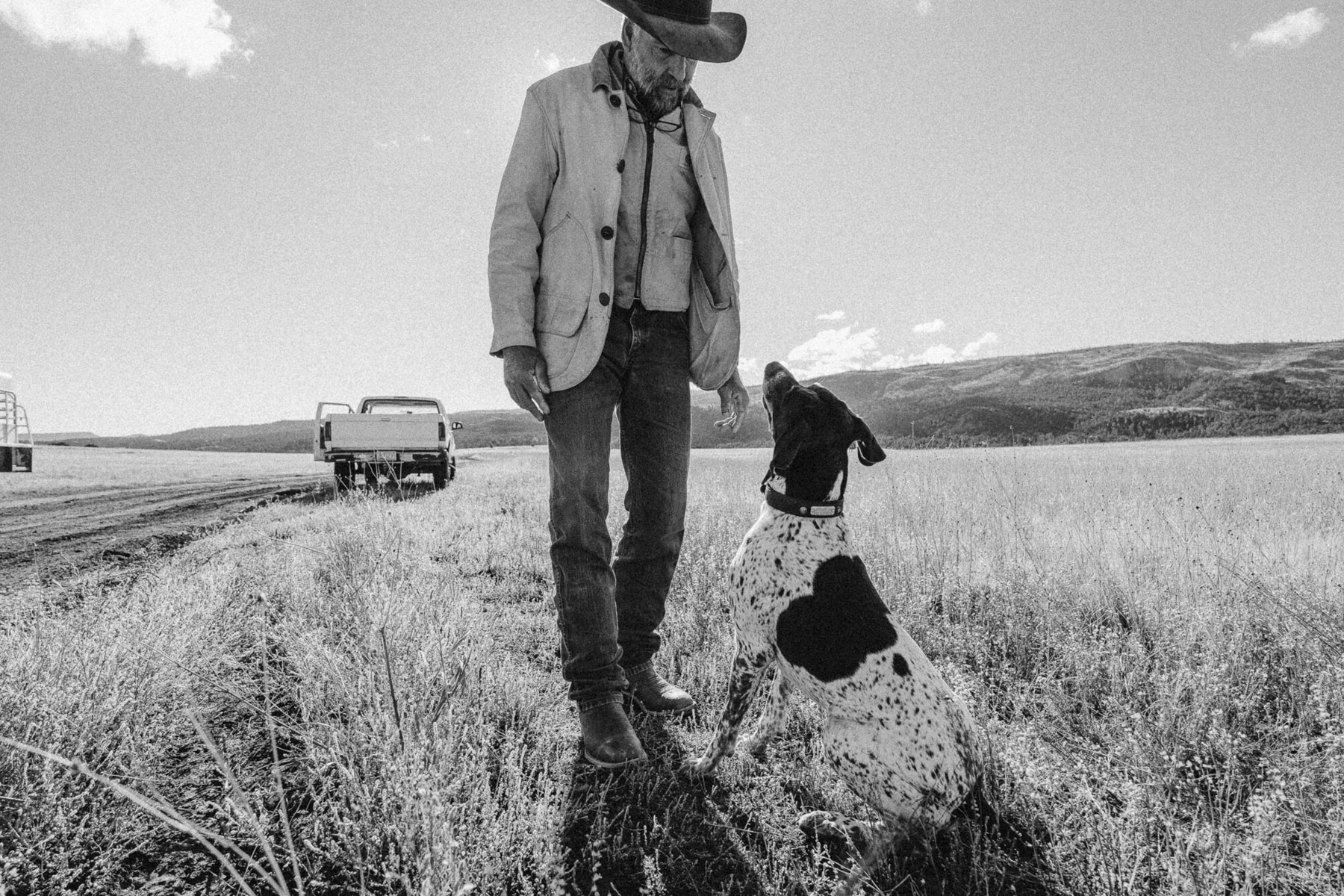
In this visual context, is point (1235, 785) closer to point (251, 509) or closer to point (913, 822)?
point (913, 822)

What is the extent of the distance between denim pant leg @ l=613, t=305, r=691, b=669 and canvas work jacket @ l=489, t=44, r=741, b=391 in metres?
0.30

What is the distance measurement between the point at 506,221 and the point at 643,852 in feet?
7.34

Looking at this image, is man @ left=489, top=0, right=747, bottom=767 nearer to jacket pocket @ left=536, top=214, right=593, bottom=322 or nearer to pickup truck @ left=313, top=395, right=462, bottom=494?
jacket pocket @ left=536, top=214, right=593, bottom=322

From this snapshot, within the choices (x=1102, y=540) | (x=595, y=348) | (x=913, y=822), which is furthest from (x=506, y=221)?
(x=1102, y=540)

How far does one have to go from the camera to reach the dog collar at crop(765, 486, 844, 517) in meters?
2.44

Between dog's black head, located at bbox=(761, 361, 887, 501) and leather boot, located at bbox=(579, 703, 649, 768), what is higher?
dog's black head, located at bbox=(761, 361, 887, 501)

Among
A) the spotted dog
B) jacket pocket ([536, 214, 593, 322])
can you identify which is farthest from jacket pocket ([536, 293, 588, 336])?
the spotted dog

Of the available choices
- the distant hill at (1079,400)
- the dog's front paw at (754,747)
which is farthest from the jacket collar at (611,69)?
the distant hill at (1079,400)

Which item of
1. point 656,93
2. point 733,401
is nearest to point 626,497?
point 733,401

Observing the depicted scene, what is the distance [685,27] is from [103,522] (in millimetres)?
8939

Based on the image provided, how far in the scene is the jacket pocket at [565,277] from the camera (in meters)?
2.47

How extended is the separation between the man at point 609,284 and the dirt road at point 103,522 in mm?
4217

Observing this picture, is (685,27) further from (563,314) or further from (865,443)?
(865,443)

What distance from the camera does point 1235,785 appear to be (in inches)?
85.3
